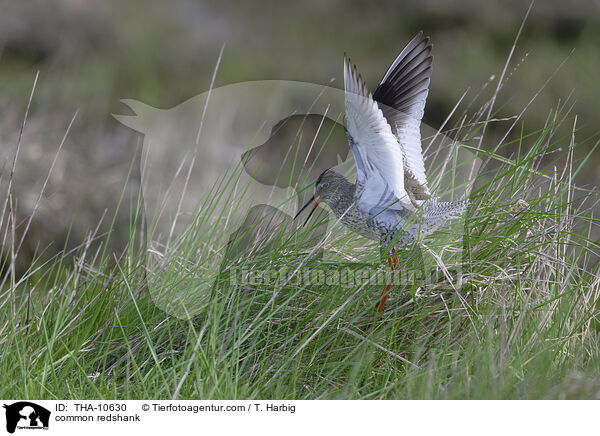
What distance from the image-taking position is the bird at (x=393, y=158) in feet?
7.46

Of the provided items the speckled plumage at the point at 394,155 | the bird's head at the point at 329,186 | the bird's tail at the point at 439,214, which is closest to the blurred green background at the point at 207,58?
the bird's head at the point at 329,186

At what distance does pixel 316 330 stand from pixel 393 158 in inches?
32.1

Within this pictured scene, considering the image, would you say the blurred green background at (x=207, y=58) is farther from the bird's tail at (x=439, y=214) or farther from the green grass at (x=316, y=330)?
the bird's tail at (x=439, y=214)

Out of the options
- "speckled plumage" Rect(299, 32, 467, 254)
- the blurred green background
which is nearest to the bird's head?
"speckled plumage" Rect(299, 32, 467, 254)

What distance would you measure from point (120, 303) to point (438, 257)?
1.47 meters

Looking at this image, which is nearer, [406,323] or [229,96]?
[406,323]

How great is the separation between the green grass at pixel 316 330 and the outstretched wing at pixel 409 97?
36cm

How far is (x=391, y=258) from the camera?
254 centimetres
